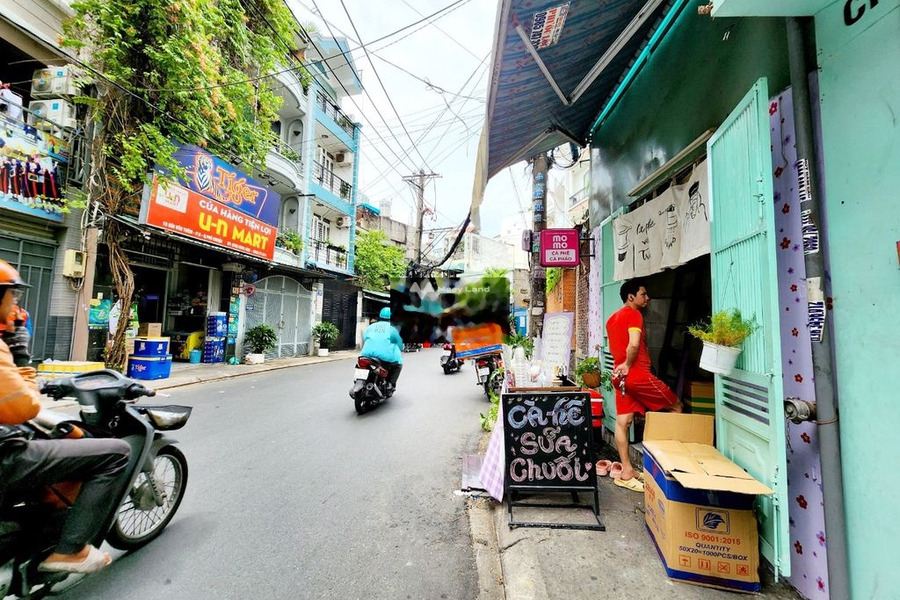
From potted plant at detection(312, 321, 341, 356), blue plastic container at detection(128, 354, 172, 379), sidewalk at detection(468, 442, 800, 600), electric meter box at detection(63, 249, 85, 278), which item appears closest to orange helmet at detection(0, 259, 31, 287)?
sidewalk at detection(468, 442, 800, 600)

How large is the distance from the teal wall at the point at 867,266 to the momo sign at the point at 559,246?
11.8 feet

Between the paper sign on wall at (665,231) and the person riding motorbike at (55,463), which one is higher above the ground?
the paper sign on wall at (665,231)

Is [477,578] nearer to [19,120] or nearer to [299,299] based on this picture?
[19,120]

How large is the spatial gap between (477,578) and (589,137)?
6134mm

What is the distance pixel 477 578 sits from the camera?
7.59 feet

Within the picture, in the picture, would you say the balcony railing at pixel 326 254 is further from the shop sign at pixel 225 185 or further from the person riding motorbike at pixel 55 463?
the person riding motorbike at pixel 55 463

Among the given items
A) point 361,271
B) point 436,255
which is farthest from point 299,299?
point 436,255

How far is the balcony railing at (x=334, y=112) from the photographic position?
1661 cm

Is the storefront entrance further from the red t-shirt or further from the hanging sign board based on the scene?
the red t-shirt

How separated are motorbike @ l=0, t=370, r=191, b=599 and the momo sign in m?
4.59

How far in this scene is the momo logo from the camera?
215 centimetres

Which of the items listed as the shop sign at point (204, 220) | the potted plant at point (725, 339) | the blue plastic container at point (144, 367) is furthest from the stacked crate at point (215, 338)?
the potted plant at point (725, 339)

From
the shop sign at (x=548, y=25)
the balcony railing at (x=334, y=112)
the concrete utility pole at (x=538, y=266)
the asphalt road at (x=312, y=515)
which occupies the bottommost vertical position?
the asphalt road at (x=312, y=515)

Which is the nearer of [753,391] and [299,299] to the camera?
[753,391]
